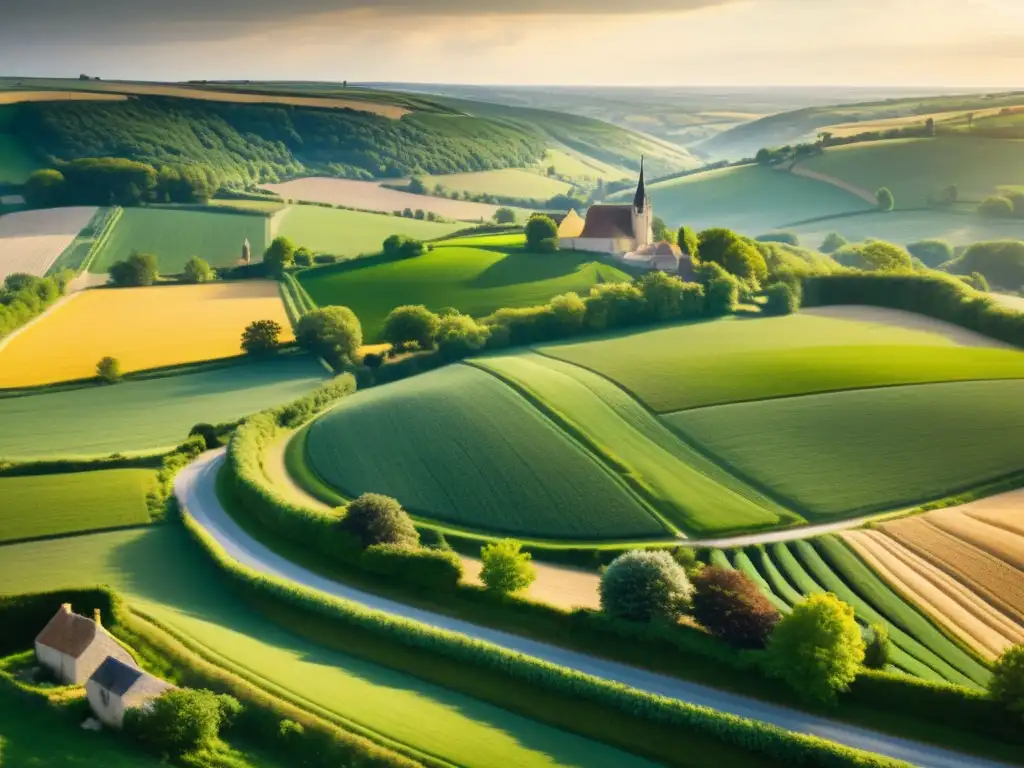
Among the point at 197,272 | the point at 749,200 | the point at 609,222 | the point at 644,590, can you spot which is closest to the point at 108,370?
the point at 197,272

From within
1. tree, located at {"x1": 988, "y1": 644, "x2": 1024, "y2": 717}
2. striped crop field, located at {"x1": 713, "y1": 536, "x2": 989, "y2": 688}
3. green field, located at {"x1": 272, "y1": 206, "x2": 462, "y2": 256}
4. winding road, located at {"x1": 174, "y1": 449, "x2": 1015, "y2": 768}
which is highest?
green field, located at {"x1": 272, "y1": 206, "x2": 462, "y2": 256}

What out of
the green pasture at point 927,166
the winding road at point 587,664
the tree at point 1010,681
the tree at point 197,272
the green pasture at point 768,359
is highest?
the green pasture at point 927,166

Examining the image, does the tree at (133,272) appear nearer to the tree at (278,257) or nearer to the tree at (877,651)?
the tree at (278,257)

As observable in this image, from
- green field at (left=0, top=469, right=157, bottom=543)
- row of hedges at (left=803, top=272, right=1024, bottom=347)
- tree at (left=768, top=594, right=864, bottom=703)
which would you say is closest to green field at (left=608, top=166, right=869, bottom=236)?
row of hedges at (left=803, top=272, right=1024, bottom=347)

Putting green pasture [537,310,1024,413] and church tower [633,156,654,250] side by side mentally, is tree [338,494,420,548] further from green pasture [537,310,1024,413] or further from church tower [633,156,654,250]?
church tower [633,156,654,250]

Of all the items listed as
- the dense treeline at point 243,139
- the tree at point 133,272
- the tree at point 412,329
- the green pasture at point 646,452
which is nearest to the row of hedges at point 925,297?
the green pasture at point 646,452

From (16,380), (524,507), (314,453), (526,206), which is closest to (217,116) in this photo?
(526,206)

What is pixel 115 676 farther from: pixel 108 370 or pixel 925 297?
pixel 925 297

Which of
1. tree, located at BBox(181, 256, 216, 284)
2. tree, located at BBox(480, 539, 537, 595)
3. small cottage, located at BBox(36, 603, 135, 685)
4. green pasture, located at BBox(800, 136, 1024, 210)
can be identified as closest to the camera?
small cottage, located at BBox(36, 603, 135, 685)
